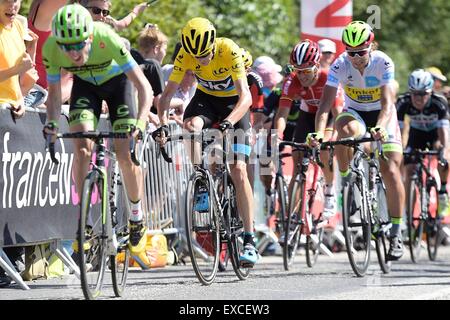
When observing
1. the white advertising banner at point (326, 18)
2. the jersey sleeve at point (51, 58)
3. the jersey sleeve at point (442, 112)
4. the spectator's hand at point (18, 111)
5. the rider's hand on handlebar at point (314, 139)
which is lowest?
the rider's hand on handlebar at point (314, 139)

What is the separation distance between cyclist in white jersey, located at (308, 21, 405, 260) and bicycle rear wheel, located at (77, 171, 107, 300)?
3399 millimetres

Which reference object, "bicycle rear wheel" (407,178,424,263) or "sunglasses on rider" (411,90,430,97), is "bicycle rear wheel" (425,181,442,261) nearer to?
"bicycle rear wheel" (407,178,424,263)

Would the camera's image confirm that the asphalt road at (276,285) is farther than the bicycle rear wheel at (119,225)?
Yes

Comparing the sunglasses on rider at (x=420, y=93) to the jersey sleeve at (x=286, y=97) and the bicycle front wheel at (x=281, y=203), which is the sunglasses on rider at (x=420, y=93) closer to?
the jersey sleeve at (x=286, y=97)

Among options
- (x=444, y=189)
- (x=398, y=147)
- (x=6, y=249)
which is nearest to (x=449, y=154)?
(x=444, y=189)

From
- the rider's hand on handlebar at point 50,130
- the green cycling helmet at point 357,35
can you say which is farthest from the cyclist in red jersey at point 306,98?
the rider's hand on handlebar at point 50,130

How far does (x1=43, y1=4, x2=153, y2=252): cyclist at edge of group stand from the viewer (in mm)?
8805

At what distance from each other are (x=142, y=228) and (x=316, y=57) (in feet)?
13.2

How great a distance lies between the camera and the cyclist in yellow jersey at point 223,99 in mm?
10680

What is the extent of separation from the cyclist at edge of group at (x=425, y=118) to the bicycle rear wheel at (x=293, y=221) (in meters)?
2.95

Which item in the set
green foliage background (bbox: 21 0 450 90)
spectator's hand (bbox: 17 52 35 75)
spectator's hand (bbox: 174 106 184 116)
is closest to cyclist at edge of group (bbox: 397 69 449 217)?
spectator's hand (bbox: 174 106 184 116)

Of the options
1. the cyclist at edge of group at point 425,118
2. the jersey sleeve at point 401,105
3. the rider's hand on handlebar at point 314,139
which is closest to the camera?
the rider's hand on handlebar at point 314,139
